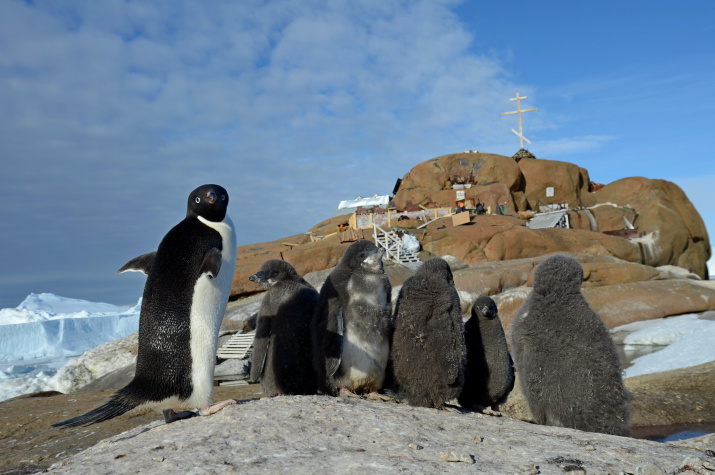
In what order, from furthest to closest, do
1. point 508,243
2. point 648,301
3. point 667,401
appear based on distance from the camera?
point 508,243 → point 648,301 → point 667,401

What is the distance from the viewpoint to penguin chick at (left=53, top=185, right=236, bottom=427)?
4066 mm

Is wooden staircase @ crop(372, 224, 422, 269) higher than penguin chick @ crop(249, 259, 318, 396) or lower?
higher

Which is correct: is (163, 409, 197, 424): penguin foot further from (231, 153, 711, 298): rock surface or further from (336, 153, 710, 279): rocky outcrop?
(336, 153, 710, 279): rocky outcrop

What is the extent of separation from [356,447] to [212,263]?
1.80 metres

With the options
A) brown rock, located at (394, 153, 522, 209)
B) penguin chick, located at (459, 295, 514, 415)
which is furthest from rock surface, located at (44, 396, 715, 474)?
brown rock, located at (394, 153, 522, 209)

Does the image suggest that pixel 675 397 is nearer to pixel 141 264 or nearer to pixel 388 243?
pixel 141 264

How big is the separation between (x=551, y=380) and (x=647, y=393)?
126 inches

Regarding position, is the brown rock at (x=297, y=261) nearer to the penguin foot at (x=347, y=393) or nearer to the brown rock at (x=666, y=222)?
the penguin foot at (x=347, y=393)

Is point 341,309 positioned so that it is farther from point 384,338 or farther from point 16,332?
point 16,332

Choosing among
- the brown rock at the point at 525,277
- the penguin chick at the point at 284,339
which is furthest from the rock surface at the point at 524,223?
the penguin chick at the point at 284,339

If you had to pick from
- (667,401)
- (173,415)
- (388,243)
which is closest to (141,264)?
(173,415)

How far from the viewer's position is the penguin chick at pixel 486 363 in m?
4.98

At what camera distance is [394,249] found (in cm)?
2611

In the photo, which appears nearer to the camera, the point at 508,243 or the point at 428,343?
the point at 428,343
